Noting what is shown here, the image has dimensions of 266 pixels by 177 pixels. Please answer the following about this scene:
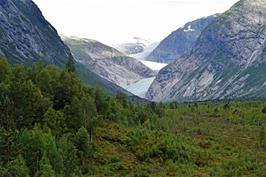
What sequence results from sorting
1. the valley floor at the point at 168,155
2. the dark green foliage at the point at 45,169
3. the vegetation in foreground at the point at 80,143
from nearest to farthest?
the dark green foliage at the point at 45,169, the vegetation in foreground at the point at 80,143, the valley floor at the point at 168,155

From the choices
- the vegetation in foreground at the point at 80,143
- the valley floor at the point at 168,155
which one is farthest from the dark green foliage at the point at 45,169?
the valley floor at the point at 168,155

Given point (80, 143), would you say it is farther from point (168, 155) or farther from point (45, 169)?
point (45, 169)

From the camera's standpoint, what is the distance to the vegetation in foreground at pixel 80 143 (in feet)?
253

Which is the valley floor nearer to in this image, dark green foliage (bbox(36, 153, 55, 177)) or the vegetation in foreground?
the vegetation in foreground

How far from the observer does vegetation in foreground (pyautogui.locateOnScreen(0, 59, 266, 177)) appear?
77188 millimetres

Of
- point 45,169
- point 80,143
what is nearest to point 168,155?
point 80,143

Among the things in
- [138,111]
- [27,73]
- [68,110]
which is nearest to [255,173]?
[68,110]

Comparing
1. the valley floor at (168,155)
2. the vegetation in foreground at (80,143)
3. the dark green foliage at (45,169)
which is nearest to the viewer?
the dark green foliage at (45,169)

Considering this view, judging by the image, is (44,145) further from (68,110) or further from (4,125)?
(68,110)

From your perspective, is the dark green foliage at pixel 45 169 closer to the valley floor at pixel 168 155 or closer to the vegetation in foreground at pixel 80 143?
the vegetation in foreground at pixel 80 143

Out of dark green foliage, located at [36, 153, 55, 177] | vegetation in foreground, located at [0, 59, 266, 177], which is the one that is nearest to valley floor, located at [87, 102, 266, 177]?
vegetation in foreground, located at [0, 59, 266, 177]

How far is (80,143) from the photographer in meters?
90.6

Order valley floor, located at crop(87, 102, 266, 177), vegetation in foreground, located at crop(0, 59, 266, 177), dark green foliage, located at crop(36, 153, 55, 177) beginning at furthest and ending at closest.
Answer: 1. valley floor, located at crop(87, 102, 266, 177)
2. vegetation in foreground, located at crop(0, 59, 266, 177)
3. dark green foliage, located at crop(36, 153, 55, 177)

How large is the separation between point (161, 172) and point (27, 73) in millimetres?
40960
